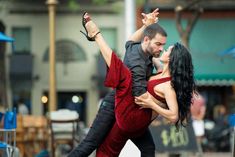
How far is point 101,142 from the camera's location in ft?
23.9

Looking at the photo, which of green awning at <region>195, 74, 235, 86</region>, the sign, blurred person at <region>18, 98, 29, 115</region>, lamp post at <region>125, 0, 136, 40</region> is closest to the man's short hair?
lamp post at <region>125, 0, 136, 40</region>

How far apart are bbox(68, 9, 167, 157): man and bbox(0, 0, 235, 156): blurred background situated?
79.7ft

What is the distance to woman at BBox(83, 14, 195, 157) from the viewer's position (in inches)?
270

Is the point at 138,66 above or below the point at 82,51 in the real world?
above

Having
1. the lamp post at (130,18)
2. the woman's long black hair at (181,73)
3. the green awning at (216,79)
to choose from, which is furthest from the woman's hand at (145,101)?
the green awning at (216,79)

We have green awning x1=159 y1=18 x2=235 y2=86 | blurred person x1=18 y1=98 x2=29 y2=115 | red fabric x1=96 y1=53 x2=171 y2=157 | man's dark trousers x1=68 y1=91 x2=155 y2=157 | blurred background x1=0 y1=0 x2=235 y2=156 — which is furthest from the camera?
green awning x1=159 y1=18 x2=235 y2=86

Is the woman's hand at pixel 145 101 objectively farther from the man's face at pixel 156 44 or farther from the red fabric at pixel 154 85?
the man's face at pixel 156 44

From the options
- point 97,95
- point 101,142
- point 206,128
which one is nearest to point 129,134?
point 101,142

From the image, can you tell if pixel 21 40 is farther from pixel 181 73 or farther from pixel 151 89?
pixel 181 73

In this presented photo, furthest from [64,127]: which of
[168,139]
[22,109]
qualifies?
[22,109]

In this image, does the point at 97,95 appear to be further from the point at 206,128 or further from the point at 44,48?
the point at 206,128

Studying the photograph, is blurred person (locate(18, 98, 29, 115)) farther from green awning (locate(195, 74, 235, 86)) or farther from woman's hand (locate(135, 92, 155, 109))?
woman's hand (locate(135, 92, 155, 109))

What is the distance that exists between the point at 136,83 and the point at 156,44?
42 centimetres

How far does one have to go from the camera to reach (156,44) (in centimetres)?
707
